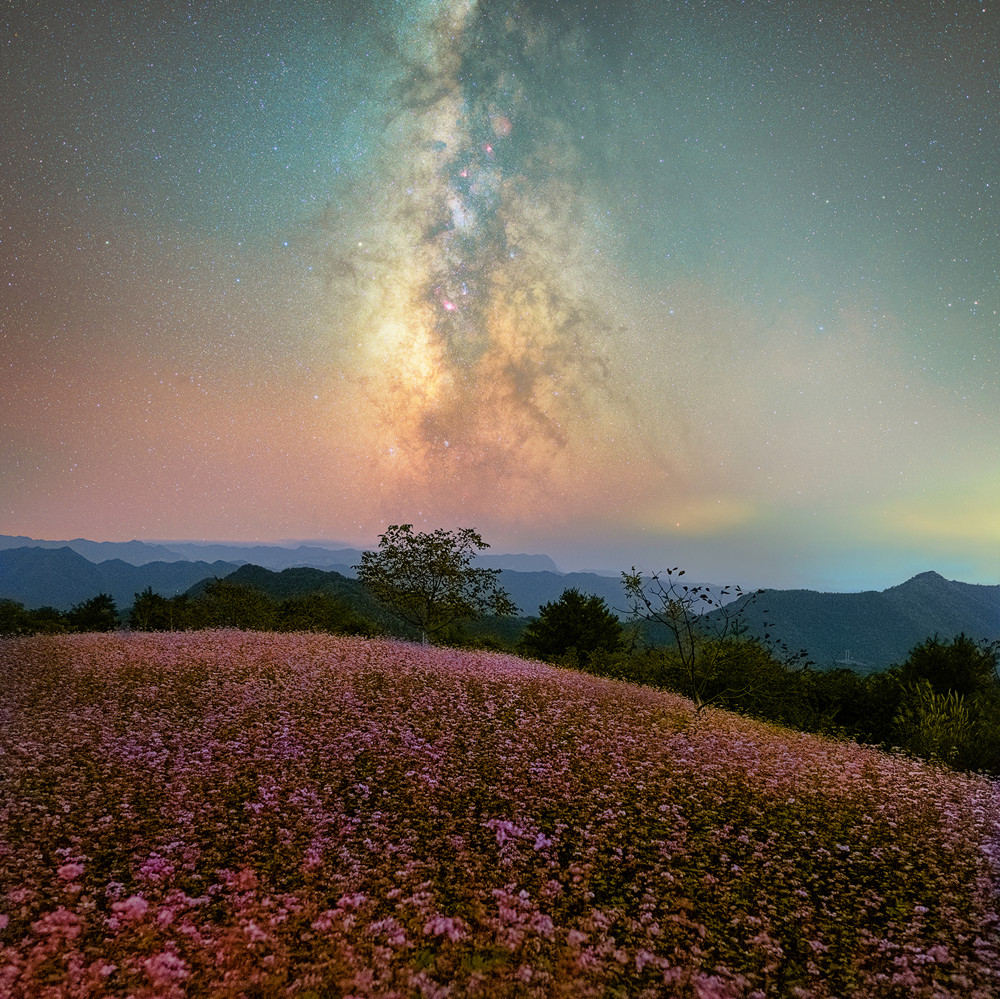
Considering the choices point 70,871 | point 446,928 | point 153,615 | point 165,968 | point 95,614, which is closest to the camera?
point 165,968

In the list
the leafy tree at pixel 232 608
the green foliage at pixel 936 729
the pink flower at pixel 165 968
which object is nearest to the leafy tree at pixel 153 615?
the leafy tree at pixel 232 608

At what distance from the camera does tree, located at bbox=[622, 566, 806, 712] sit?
60.1 ft

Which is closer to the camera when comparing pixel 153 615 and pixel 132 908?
pixel 132 908

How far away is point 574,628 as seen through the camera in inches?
1620

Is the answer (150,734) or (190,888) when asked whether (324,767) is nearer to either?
(190,888)

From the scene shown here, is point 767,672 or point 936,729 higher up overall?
point 936,729

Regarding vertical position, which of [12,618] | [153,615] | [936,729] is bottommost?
[12,618]

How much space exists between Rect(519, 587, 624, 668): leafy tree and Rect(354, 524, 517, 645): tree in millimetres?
11842

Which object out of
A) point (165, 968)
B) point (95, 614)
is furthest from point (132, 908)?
point (95, 614)

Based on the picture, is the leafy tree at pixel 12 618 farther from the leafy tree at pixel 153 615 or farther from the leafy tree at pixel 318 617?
the leafy tree at pixel 318 617

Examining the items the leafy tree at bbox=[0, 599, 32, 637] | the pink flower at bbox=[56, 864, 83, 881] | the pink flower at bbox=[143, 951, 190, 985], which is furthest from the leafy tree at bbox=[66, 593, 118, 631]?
the pink flower at bbox=[143, 951, 190, 985]

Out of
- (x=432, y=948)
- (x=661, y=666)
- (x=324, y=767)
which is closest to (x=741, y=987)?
(x=432, y=948)

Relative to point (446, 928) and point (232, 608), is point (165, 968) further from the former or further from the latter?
point (232, 608)

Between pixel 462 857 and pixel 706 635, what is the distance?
59.8 feet
